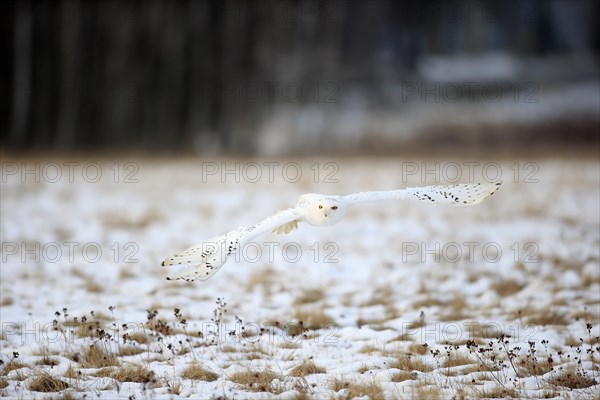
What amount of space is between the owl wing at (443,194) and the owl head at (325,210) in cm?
17

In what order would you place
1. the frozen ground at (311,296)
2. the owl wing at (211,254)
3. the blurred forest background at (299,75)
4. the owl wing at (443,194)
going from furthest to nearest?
the blurred forest background at (299,75), the owl wing at (443,194), the owl wing at (211,254), the frozen ground at (311,296)

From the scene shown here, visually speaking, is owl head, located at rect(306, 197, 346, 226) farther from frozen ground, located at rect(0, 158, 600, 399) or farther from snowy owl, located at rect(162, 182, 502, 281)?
frozen ground, located at rect(0, 158, 600, 399)

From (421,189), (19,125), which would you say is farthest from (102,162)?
(421,189)

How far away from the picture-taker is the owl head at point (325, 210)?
6.37 metres

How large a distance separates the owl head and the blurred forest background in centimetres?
1443

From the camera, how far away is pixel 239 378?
5688mm

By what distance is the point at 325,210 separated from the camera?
20.9 feet

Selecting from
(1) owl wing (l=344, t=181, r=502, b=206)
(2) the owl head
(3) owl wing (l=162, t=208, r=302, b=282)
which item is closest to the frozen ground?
(3) owl wing (l=162, t=208, r=302, b=282)

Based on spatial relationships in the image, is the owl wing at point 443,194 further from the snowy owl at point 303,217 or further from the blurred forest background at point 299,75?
the blurred forest background at point 299,75

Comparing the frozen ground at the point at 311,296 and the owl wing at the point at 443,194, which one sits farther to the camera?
the owl wing at the point at 443,194

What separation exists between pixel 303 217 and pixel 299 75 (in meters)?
17.6

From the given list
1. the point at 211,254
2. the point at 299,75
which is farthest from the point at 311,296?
the point at 299,75

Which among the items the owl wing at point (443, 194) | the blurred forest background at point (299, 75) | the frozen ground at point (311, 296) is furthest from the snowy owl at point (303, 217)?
the blurred forest background at point (299, 75)

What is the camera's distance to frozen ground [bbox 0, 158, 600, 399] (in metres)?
5.71
